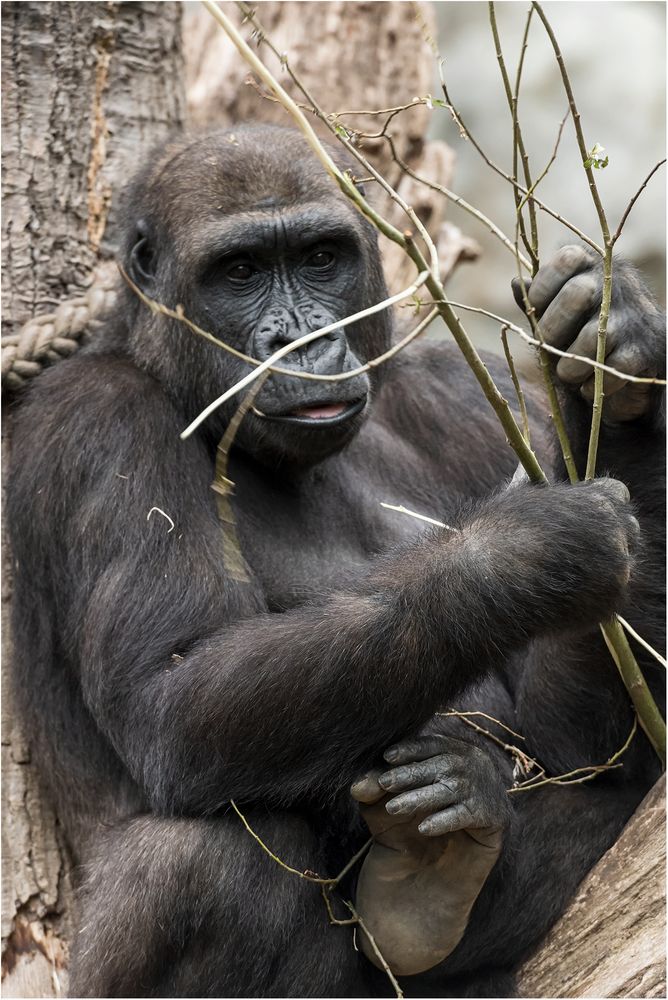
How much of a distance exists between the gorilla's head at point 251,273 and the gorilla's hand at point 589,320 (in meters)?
0.51

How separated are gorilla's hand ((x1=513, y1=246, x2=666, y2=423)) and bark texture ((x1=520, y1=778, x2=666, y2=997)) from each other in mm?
1025

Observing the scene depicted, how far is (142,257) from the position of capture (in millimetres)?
3436

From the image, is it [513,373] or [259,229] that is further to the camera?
[259,229]

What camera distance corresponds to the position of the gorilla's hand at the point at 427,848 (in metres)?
2.68

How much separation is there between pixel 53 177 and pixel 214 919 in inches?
95.0

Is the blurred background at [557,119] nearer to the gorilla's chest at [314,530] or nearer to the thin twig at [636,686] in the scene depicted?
the gorilla's chest at [314,530]

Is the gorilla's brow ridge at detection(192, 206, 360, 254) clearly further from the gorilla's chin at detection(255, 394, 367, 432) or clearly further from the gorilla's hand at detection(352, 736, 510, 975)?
the gorilla's hand at detection(352, 736, 510, 975)

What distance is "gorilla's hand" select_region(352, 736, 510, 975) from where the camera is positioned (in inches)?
105

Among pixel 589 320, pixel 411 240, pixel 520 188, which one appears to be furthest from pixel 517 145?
pixel 411 240

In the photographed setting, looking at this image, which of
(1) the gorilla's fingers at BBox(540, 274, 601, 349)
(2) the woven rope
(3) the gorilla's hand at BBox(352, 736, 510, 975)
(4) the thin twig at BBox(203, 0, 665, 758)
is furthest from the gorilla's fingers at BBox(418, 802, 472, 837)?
(2) the woven rope

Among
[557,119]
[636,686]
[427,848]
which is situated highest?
[557,119]

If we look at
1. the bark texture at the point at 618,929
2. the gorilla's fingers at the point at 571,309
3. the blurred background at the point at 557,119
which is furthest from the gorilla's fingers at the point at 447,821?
the blurred background at the point at 557,119

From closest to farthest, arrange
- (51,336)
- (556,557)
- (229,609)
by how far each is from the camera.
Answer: (556,557) < (229,609) < (51,336)

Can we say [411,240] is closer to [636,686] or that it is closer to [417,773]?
[417,773]
